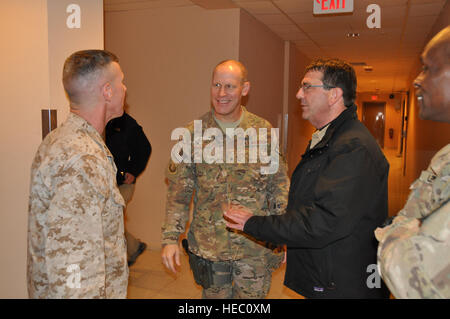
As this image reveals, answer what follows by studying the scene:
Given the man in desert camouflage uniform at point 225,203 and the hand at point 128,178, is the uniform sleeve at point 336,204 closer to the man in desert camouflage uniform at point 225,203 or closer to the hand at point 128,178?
the man in desert camouflage uniform at point 225,203

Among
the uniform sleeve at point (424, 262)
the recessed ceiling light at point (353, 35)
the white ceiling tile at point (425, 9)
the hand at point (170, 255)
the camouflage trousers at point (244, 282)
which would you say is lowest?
the camouflage trousers at point (244, 282)

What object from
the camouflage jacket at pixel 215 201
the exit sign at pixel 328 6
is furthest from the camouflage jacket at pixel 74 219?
the exit sign at pixel 328 6

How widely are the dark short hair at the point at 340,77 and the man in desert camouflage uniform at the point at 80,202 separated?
3.13 feet

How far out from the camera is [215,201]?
2.18 m

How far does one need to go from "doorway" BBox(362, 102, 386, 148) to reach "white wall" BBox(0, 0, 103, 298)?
66.7 feet

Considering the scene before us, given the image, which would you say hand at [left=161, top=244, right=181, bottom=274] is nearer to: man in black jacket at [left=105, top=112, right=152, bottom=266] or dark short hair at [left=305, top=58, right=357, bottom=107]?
dark short hair at [left=305, top=58, right=357, bottom=107]

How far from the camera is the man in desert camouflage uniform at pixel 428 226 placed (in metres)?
0.93

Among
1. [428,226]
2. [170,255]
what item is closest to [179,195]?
[170,255]

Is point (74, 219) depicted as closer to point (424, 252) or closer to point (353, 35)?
point (424, 252)

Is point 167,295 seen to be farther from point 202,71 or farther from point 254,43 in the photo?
point 254,43

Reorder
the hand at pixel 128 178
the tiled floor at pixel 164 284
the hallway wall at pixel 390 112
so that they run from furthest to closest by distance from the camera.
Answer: the hallway wall at pixel 390 112, the hand at pixel 128 178, the tiled floor at pixel 164 284

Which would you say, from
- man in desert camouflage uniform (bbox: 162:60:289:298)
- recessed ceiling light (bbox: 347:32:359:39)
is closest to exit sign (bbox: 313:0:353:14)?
man in desert camouflage uniform (bbox: 162:60:289:298)

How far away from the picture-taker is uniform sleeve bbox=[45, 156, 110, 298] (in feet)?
4.04

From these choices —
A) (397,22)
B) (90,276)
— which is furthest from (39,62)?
(397,22)
